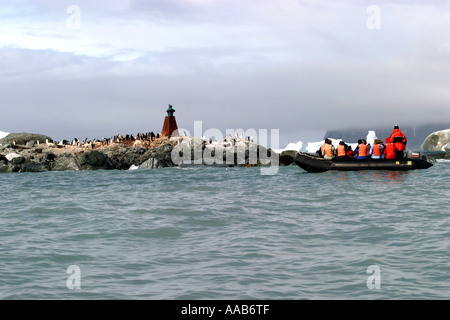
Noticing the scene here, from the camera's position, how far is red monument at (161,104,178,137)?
199 feet

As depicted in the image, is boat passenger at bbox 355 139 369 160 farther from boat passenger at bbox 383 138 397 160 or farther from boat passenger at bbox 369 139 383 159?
boat passenger at bbox 383 138 397 160

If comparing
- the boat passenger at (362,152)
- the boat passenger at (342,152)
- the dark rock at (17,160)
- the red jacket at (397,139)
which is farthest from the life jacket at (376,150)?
the dark rock at (17,160)

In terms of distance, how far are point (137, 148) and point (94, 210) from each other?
130 ft

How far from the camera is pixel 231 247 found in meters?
10.4

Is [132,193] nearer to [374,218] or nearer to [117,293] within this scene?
[374,218]

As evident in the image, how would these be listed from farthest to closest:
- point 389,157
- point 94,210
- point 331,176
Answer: point 389,157 → point 331,176 → point 94,210

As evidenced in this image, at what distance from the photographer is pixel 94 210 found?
654 inches

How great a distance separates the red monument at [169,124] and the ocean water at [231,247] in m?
41.8

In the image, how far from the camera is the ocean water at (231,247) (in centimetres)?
768

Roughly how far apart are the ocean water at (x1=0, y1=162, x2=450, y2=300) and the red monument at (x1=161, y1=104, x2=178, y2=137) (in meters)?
41.8

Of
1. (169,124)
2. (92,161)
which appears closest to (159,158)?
Result: (92,161)

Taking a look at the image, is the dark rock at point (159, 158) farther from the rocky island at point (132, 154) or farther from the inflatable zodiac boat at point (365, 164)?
the inflatable zodiac boat at point (365, 164)

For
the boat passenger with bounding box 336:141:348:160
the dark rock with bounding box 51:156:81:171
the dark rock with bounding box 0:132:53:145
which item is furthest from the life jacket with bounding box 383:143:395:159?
the dark rock with bounding box 0:132:53:145

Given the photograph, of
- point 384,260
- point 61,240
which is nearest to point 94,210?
point 61,240
